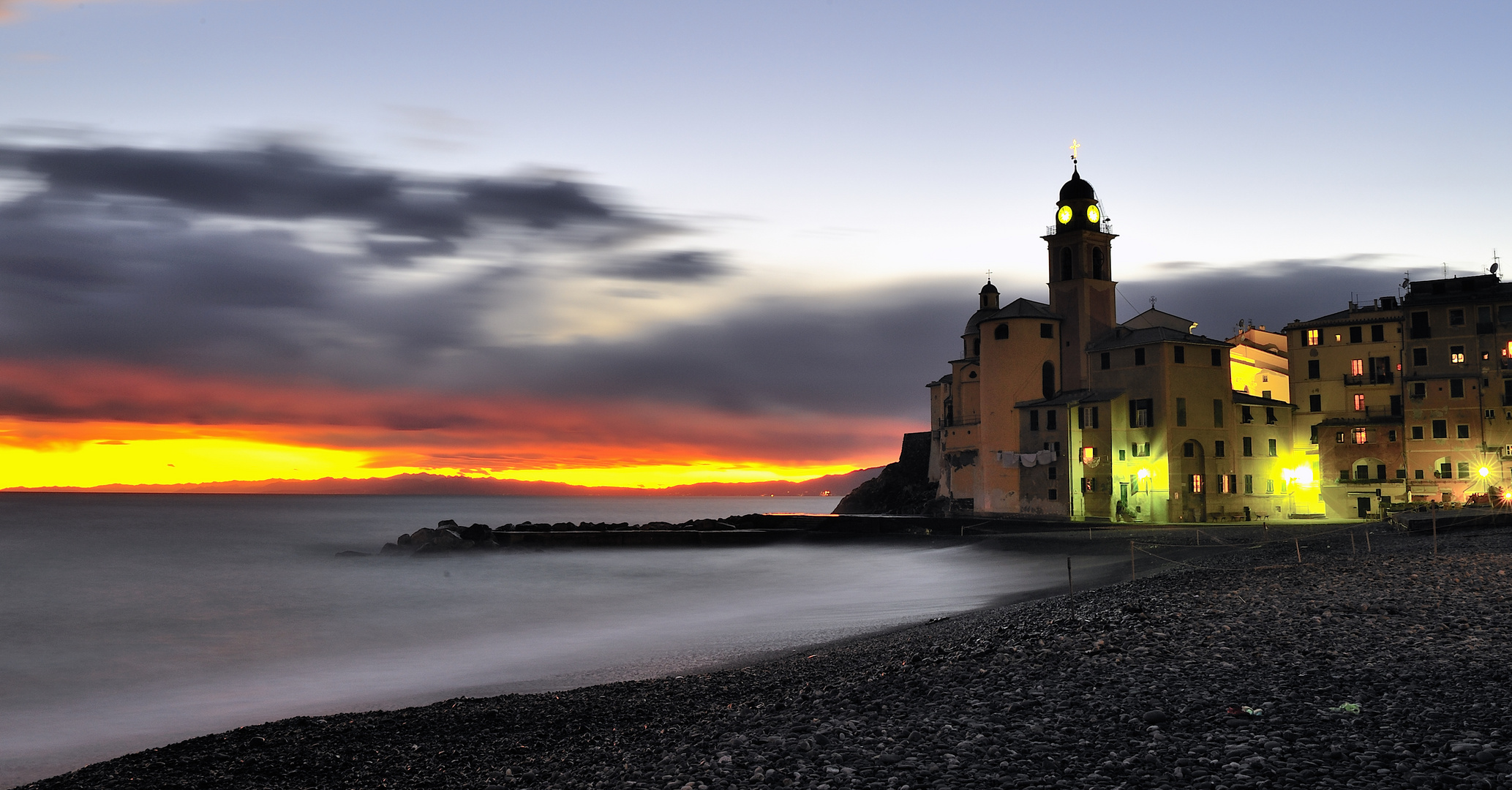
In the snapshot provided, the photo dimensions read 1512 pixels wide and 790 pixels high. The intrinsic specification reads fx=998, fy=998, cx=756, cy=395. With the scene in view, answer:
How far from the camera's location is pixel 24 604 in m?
38.9

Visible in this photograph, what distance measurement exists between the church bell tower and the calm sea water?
69.1 feet

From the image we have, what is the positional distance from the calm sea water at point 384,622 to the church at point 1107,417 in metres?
13.9

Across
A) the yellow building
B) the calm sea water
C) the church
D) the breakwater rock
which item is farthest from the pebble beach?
the yellow building

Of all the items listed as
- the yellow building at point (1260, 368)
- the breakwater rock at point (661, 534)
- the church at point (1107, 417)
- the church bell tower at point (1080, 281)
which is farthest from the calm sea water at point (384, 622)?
the yellow building at point (1260, 368)

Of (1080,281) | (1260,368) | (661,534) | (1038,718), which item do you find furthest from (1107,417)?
(1038,718)

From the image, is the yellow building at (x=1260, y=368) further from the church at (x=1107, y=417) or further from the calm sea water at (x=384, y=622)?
the calm sea water at (x=384, y=622)

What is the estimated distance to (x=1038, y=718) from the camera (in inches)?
369

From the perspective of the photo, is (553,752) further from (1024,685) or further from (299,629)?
(299,629)

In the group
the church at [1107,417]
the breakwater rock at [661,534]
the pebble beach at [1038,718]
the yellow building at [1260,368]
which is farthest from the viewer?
the yellow building at [1260,368]

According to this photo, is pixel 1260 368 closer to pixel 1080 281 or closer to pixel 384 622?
pixel 1080 281

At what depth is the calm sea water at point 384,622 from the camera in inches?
757

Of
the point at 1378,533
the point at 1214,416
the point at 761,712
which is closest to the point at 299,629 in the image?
the point at 761,712

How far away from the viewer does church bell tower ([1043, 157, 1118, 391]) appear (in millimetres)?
69625

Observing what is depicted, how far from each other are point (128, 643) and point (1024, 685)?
27.2 meters
